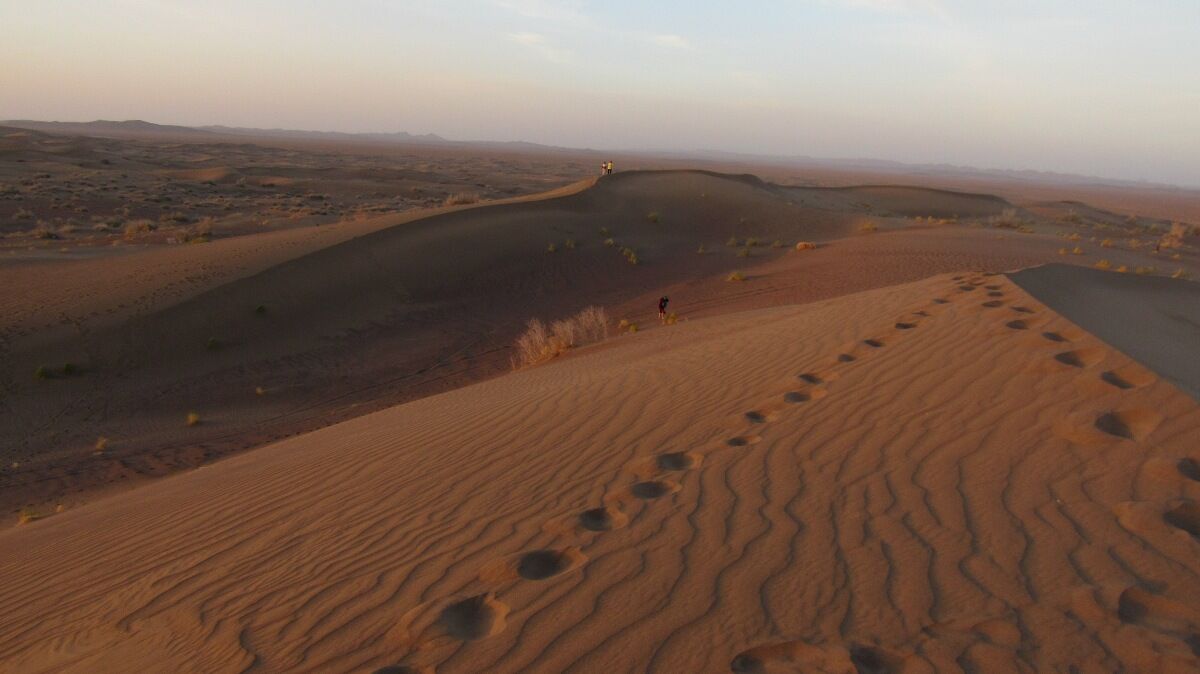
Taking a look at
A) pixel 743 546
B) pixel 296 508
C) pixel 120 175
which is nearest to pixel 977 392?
Result: pixel 743 546

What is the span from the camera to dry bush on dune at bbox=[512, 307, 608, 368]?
41.8 feet

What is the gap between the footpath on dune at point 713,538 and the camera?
9.46 feet

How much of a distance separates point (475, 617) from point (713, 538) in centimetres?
115

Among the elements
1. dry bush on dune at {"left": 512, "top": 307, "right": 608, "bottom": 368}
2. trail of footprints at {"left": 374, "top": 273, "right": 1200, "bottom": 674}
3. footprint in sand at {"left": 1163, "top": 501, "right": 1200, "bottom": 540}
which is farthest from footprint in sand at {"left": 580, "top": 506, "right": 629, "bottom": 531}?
dry bush on dune at {"left": 512, "top": 307, "right": 608, "bottom": 368}

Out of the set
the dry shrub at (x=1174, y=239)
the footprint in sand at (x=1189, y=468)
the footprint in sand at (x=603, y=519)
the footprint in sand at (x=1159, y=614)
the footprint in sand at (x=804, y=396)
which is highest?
the footprint in sand at (x=1189, y=468)

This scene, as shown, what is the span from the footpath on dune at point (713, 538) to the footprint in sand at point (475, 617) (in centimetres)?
1

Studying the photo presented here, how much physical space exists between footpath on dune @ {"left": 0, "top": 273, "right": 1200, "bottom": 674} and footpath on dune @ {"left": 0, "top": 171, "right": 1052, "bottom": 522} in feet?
14.8

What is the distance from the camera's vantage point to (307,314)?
53.6 feet

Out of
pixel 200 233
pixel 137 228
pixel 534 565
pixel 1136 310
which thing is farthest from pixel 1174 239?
pixel 137 228

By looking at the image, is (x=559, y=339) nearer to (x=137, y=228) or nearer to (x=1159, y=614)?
(x=1159, y=614)

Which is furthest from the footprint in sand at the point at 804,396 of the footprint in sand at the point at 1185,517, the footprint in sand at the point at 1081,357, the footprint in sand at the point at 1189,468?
the footprint in sand at the point at 1185,517

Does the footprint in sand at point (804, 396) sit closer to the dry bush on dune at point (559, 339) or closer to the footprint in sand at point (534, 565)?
the footprint in sand at point (534, 565)

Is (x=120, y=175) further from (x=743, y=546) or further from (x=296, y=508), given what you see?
(x=743, y=546)

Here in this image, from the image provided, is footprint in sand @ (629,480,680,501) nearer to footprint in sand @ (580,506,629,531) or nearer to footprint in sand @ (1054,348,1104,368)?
footprint in sand @ (580,506,629,531)
